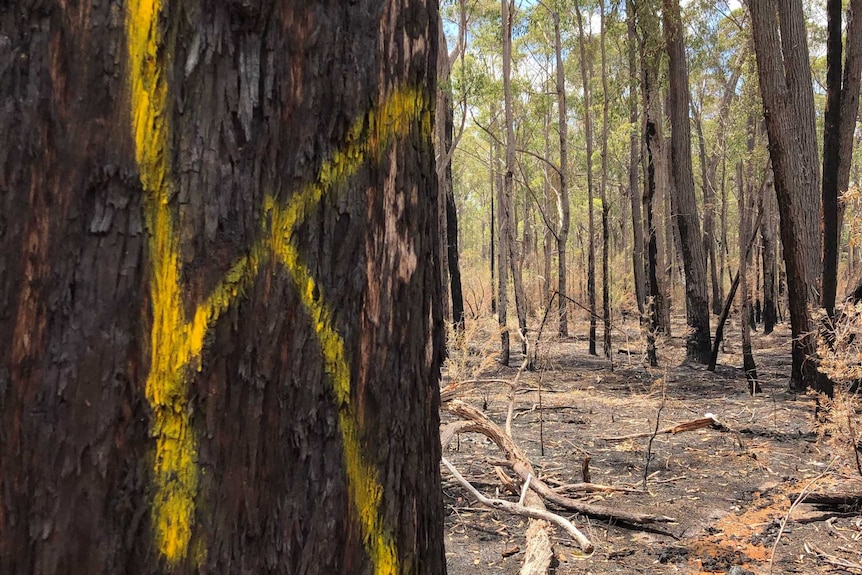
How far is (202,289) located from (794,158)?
616 cm

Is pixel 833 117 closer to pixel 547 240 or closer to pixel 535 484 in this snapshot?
pixel 535 484

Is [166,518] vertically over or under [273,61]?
under

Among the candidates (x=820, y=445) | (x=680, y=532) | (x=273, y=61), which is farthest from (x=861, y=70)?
(x=273, y=61)

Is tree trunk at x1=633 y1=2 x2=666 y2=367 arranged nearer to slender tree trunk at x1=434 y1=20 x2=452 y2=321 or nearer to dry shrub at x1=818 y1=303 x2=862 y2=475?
slender tree trunk at x1=434 y1=20 x2=452 y2=321

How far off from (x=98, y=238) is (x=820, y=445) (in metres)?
5.31

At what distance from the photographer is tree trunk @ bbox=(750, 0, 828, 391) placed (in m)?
5.71

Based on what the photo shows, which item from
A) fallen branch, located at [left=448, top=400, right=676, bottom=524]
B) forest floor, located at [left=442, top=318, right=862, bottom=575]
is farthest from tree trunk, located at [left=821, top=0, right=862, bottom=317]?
fallen branch, located at [left=448, top=400, right=676, bottom=524]

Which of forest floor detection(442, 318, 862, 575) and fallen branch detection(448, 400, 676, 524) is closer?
forest floor detection(442, 318, 862, 575)

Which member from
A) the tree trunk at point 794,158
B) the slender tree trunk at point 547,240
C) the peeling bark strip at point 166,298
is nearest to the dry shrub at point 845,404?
the tree trunk at point 794,158

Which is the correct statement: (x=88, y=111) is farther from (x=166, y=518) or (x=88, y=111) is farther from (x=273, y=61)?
(x=166, y=518)

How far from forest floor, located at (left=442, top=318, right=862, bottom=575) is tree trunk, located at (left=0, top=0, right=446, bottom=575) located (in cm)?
234

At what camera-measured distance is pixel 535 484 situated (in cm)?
340

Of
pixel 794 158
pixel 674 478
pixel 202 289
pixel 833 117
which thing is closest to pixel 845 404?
pixel 674 478

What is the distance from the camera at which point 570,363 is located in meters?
10.1
